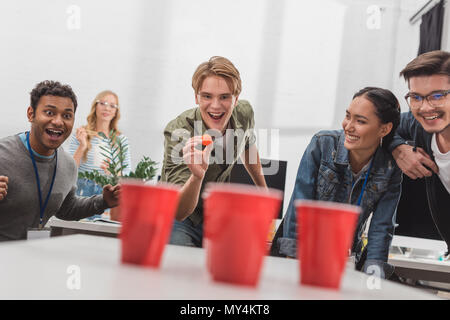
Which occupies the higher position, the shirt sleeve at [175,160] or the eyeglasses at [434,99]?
the eyeglasses at [434,99]

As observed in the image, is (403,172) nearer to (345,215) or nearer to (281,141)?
(345,215)

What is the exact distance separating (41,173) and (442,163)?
6.08 ft

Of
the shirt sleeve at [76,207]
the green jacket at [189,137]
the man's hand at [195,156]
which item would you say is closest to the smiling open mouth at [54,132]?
the shirt sleeve at [76,207]

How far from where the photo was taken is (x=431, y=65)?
7.81 ft

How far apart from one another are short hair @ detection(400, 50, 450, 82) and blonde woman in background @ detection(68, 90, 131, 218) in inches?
69.3

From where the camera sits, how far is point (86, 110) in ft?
18.4

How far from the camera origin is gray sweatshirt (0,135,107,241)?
2.15 metres

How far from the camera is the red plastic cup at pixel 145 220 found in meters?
0.66

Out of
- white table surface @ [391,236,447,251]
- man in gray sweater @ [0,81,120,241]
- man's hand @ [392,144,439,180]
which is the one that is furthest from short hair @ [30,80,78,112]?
white table surface @ [391,236,447,251]

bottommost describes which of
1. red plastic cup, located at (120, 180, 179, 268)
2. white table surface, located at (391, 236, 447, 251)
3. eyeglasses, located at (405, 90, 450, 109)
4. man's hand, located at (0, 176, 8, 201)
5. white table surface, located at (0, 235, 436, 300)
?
white table surface, located at (391, 236, 447, 251)

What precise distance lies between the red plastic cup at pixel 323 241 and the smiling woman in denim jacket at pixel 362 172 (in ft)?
4.77

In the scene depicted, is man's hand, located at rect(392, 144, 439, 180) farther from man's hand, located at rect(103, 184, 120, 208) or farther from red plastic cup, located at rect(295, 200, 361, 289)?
red plastic cup, located at rect(295, 200, 361, 289)

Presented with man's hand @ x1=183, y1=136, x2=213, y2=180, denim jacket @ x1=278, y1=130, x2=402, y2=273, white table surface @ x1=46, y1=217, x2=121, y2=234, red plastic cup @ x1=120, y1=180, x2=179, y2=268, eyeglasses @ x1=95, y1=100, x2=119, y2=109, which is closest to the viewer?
red plastic cup @ x1=120, y1=180, x2=179, y2=268

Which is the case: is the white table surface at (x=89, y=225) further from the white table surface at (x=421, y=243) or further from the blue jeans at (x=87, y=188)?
the white table surface at (x=421, y=243)
